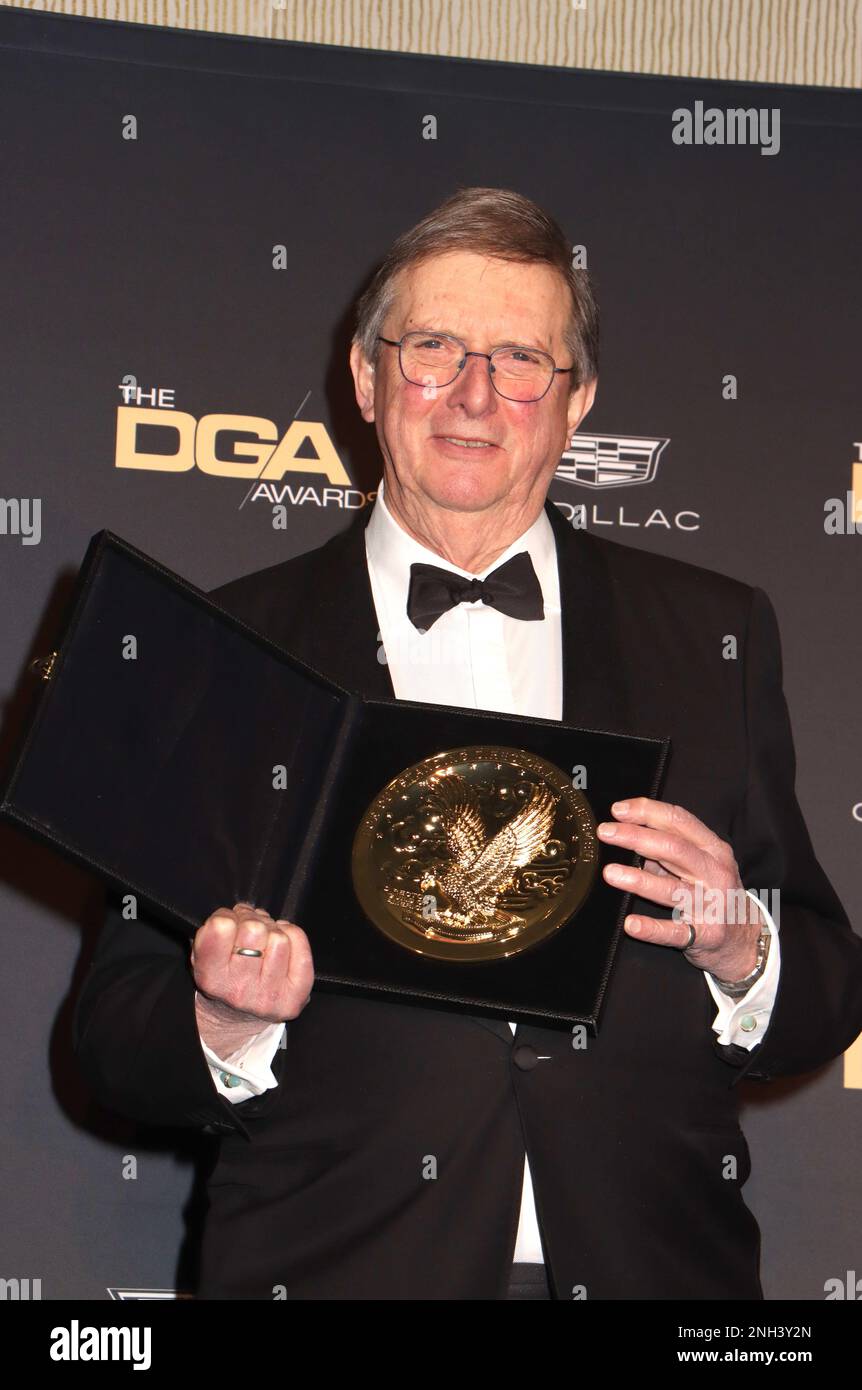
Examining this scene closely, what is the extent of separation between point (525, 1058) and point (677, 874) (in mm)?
281

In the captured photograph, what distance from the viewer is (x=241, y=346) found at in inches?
126

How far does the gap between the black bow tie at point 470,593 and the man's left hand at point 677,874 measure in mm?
476

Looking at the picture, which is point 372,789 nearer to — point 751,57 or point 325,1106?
point 325,1106

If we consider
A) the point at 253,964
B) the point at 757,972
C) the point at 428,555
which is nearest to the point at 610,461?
the point at 428,555

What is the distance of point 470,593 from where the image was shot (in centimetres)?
225

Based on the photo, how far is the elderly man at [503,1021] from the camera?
1.87 metres

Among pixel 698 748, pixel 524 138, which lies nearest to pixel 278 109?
pixel 524 138

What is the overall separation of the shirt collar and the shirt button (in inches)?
26.6

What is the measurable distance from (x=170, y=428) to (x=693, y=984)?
1.64m

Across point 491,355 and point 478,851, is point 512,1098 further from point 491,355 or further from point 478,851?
point 491,355

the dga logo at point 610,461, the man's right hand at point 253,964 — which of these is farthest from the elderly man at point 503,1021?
Answer: the dga logo at point 610,461

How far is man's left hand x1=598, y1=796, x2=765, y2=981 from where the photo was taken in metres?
1.82

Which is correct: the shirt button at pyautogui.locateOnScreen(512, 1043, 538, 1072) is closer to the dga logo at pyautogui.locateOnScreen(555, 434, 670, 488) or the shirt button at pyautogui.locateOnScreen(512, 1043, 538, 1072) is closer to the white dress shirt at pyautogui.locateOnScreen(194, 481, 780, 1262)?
the white dress shirt at pyautogui.locateOnScreen(194, 481, 780, 1262)

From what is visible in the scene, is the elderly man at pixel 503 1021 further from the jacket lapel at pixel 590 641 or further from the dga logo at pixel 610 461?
the dga logo at pixel 610 461
